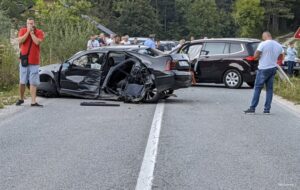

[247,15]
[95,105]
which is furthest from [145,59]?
[247,15]

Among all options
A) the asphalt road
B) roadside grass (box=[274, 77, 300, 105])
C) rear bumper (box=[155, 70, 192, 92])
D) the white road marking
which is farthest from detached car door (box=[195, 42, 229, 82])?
the white road marking

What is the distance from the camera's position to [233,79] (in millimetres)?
20688

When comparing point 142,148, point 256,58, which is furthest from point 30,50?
point 142,148

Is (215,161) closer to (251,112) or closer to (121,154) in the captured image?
(121,154)

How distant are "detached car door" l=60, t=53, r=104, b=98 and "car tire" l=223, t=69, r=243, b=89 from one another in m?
6.95

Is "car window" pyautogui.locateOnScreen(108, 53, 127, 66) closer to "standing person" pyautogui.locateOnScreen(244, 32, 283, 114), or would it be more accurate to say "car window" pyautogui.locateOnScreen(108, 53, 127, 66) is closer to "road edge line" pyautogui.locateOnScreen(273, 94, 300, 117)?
"standing person" pyautogui.locateOnScreen(244, 32, 283, 114)

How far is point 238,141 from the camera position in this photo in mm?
9227

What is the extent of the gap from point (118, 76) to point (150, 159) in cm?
734

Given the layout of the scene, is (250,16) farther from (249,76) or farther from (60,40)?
(249,76)

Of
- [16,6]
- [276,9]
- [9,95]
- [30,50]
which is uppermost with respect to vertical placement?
[276,9]

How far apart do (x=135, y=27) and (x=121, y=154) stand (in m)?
74.4

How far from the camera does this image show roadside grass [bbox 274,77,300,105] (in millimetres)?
16406

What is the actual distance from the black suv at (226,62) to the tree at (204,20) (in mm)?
66903

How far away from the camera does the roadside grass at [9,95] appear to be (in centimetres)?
1407
